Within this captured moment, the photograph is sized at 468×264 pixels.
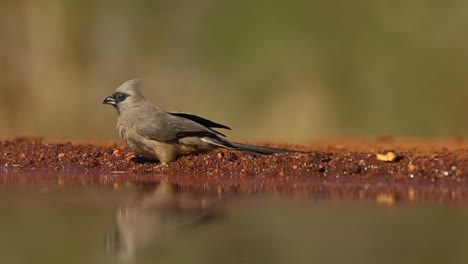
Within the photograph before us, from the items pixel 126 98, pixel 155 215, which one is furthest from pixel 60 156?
pixel 155 215

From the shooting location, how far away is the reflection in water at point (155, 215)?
19.6 ft

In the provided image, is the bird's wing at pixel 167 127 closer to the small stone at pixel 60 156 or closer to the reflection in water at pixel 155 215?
the small stone at pixel 60 156

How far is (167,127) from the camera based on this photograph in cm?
1082

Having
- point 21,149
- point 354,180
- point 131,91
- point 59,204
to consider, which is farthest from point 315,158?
point 21,149

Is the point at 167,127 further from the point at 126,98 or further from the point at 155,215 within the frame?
the point at 155,215

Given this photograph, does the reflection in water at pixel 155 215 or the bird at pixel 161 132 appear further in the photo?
the bird at pixel 161 132

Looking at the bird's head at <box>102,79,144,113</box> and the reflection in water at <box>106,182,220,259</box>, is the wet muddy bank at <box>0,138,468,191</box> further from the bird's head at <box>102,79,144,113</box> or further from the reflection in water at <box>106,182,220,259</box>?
the reflection in water at <box>106,182,220,259</box>

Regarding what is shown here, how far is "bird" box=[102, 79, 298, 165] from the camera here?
10.8m

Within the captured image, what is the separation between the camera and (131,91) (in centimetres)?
1131

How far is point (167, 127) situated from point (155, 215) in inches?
151

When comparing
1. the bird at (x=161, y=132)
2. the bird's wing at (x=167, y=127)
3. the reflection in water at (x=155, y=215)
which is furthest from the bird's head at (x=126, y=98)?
the reflection in water at (x=155, y=215)

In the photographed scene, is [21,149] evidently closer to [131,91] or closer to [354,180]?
[131,91]

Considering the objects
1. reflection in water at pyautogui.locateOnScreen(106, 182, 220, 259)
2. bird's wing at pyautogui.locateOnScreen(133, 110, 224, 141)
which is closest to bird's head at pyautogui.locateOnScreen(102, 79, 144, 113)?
bird's wing at pyautogui.locateOnScreen(133, 110, 224, 141)

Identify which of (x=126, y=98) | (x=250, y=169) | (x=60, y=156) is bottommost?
(x=250, y=169)
